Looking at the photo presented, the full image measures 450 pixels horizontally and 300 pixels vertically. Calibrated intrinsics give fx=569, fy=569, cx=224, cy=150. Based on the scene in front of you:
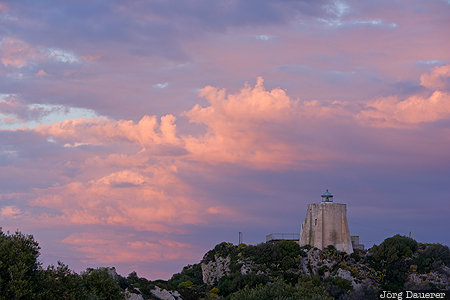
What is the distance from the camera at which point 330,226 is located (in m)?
105

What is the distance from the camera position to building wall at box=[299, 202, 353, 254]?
343 ft

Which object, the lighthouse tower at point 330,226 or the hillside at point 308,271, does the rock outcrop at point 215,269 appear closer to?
the hillside at point 308,271

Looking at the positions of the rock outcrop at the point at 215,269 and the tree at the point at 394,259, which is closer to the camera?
the tree at the point at 394,259

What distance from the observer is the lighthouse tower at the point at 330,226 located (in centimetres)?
10469

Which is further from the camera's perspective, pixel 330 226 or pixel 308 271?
pixel 330 226

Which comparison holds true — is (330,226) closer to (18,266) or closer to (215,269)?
(215,269)

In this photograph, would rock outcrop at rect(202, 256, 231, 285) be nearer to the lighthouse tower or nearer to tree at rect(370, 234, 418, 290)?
the lighthouse tower

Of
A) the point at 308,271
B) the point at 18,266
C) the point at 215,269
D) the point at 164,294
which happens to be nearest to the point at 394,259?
the point at 308,271

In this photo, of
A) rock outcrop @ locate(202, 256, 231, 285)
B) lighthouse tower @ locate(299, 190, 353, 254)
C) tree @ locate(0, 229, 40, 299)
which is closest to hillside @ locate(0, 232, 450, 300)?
rock outcrop @ locate(202, 256, 231, 285)

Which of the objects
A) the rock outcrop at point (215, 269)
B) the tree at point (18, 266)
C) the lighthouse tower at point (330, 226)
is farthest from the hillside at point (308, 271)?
the tree at point (18, 266)

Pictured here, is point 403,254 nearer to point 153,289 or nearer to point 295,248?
point 295,248

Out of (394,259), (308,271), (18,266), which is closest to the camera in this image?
(18,266)

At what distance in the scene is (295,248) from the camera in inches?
4107

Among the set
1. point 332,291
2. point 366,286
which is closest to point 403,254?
point 366,286
